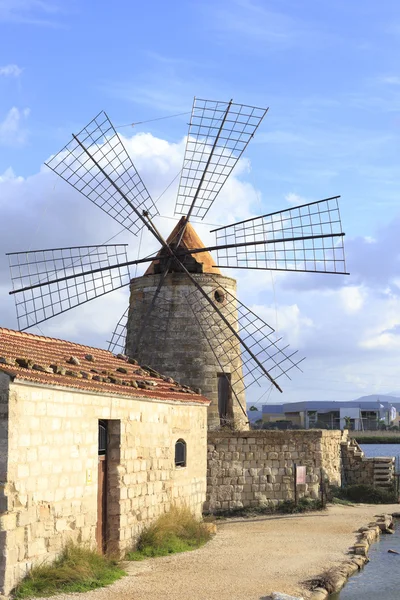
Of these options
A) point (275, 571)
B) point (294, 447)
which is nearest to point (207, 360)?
point (294, 447)

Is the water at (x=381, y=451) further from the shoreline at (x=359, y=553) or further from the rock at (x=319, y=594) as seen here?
the rock at (x=319, y=594)

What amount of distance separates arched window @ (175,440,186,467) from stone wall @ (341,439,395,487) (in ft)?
29.3

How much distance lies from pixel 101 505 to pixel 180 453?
3600mm

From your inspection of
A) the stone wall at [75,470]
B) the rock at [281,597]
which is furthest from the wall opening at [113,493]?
the rock at [281,597]

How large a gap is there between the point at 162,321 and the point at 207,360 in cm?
139

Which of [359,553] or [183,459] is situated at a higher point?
[183,459]

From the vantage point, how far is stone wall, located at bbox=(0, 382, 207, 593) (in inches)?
360

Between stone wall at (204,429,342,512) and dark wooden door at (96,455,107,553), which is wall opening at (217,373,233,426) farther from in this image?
dark wooden door at (96,455,107,553)

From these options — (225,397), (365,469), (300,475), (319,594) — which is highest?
(225,397)

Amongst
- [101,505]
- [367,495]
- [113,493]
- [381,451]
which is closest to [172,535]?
[113,493]

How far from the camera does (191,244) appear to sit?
68.9 ft

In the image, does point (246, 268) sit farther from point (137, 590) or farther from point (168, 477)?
point (137, 590)

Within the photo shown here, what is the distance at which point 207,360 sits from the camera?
787 inches

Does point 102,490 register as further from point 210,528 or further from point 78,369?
point 210,528
